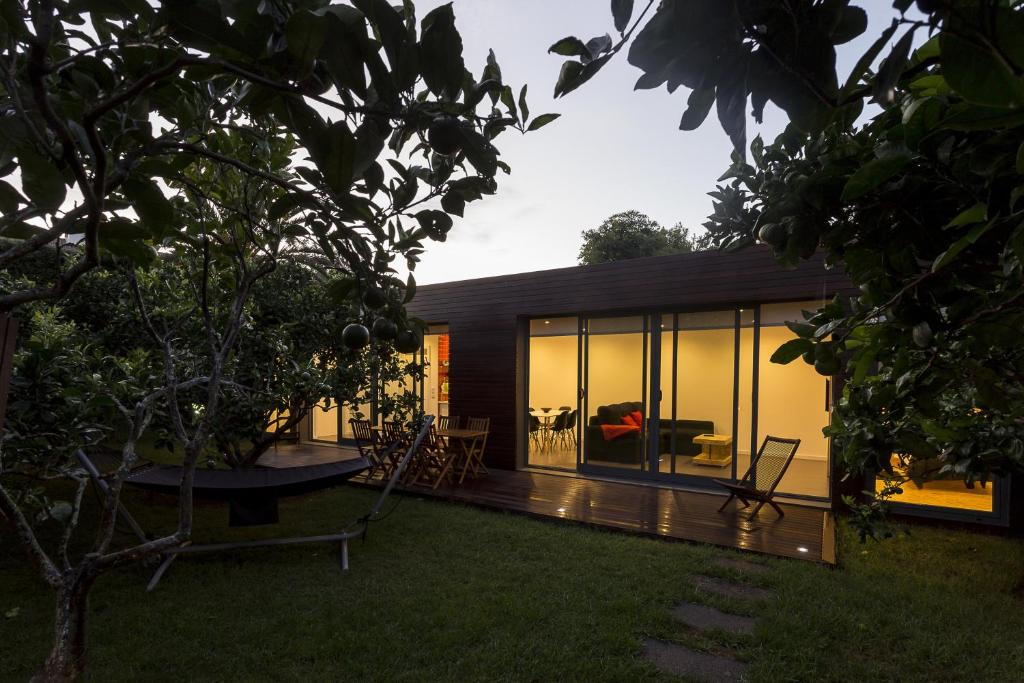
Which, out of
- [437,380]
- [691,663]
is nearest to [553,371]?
[437,380]

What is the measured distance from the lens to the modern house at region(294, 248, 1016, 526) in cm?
692

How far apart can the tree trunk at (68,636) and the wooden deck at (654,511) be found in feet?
15.2

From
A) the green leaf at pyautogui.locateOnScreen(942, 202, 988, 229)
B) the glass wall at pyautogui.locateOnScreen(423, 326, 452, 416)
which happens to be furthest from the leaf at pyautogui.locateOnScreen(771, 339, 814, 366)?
the glass wall at pyautogui.locateOnScreen(423, 326, 452, 416)

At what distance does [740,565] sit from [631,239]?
2795cm

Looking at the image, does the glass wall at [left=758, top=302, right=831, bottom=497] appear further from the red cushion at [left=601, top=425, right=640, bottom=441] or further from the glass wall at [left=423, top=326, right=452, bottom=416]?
the glass wall at [left=423, top=326, right=452, bottom=416]

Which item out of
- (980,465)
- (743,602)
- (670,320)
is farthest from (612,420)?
(980,465)

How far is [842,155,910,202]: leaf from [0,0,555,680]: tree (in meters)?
0.43

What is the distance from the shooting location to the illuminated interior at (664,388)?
737 centimetres

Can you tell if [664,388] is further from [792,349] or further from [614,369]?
[792,349]

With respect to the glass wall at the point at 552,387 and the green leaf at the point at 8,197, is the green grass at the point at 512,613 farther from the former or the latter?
the glass wall at the point at 552,387

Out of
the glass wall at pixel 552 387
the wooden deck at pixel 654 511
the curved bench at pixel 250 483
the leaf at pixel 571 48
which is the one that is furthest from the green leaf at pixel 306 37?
the glass wall at pixel 552 387

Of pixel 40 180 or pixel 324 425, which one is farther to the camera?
pixel 324 425

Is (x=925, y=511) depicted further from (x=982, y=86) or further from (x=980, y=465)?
(x=982, y=86)

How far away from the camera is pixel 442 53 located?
559 millimetres
